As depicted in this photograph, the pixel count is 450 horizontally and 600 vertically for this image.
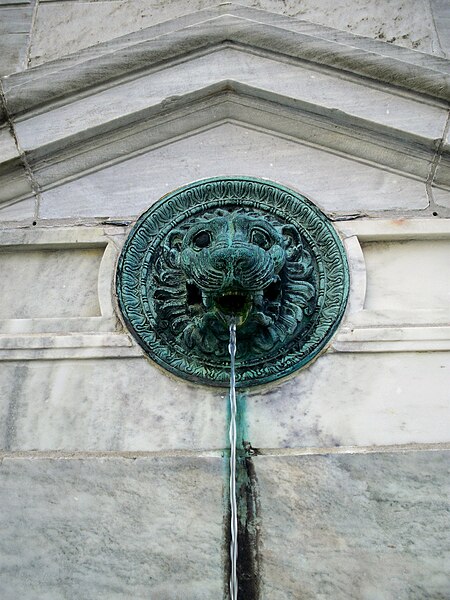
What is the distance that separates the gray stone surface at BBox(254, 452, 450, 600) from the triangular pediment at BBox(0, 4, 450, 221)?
125cm

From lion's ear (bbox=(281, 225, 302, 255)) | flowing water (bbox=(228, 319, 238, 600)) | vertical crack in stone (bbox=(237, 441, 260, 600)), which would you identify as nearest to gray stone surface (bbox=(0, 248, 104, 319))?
flowing water (bbox=(228, 319, 238, 600))

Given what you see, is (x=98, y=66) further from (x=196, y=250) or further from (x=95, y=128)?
(x=196, y=250)

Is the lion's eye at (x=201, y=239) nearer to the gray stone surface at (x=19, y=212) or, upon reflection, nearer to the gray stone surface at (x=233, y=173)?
the gray stone surface at (x=233, y=173)

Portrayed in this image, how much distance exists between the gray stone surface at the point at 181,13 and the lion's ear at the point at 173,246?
4.04ft

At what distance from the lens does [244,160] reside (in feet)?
11.1

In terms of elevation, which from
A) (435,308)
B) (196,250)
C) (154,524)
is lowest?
(154,524)

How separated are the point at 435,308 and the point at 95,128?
155 cm

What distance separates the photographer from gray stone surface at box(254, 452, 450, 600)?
256cm

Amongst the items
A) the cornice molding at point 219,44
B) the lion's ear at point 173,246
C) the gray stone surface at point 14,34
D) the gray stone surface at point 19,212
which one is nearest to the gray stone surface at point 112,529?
the lion's ear at point 173,246

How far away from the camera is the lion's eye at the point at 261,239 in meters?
3.04

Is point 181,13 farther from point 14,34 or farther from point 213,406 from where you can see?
point 213,406

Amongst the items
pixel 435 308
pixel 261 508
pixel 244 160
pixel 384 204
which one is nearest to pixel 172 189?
pixel 244 160

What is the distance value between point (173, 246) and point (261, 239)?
357 millimetres

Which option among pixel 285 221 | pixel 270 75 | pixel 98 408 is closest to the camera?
pixel 98 408
